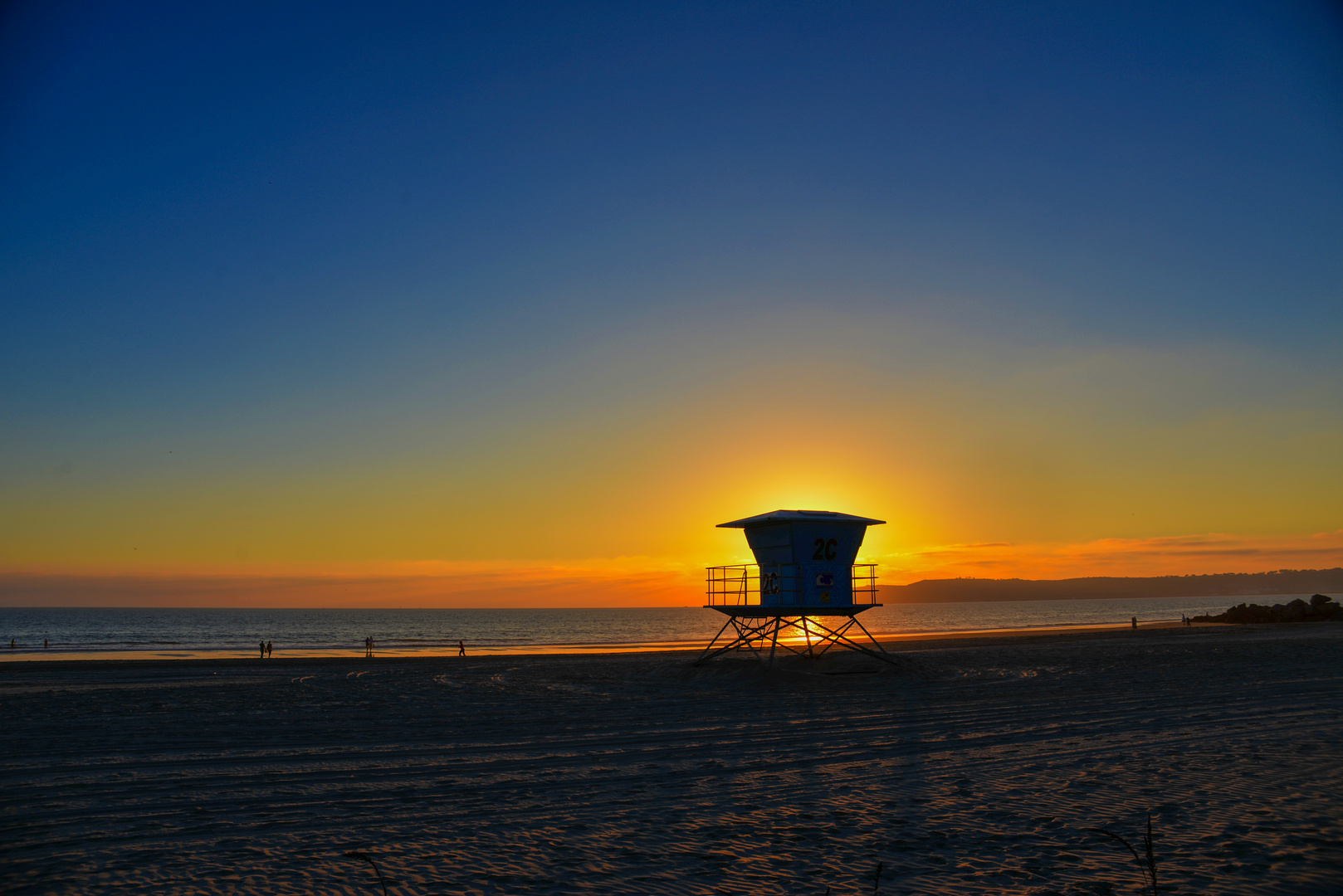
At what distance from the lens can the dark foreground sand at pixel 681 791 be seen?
21.6ft

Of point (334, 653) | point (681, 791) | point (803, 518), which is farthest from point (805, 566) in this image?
point (334, 653)

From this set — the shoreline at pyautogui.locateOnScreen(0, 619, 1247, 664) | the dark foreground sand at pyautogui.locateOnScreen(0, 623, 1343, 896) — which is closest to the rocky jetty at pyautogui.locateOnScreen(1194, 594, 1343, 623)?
the shoreline at pyautogui.locateOnScreen(0, 619, 1247, 664)

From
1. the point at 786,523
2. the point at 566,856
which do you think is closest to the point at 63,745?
the point at 566,856

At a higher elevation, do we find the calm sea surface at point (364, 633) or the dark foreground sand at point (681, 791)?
the dark foreground sand at point (681, 791)

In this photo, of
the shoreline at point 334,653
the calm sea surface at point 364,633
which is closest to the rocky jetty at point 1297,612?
the shoreline at point 334,653

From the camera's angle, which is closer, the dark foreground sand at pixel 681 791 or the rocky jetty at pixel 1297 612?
the dark foreground sand at pixel 681 791

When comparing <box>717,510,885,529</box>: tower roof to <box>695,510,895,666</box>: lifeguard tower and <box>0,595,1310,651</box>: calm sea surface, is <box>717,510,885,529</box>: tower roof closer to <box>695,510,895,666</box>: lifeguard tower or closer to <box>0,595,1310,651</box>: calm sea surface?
<box>695,510,895,666</box>: lifeguard tower

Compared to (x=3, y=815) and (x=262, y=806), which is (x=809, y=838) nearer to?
(x=262, y=806)

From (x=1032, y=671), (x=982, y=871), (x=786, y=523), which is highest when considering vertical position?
Answer: (x=786, y=523)

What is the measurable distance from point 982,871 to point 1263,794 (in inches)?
179

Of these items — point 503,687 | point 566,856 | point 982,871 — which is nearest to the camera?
point 982,871

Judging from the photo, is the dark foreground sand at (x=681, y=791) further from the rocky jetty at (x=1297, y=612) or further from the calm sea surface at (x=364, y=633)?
the rocky jetty at (x=1297, y=612)

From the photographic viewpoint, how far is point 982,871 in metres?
6.56

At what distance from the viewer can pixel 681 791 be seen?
945cm
